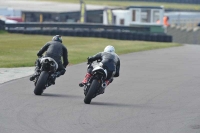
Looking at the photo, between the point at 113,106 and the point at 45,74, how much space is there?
1926 mm

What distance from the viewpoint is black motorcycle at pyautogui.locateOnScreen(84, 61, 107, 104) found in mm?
11875

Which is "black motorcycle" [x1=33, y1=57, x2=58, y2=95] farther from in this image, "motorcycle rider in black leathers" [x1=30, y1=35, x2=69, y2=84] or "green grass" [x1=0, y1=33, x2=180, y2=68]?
"green grass" [x1=0, y1=33, x2=180, y2=68]

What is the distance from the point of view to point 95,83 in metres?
11.9

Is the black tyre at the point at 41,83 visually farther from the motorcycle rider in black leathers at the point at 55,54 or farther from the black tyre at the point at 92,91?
the black tyre at the point at 92,91

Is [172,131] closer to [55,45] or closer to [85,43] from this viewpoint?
[55,45]

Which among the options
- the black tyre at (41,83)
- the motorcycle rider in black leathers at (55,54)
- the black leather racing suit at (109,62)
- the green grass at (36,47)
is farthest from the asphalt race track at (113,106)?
the green grass at (36,47)

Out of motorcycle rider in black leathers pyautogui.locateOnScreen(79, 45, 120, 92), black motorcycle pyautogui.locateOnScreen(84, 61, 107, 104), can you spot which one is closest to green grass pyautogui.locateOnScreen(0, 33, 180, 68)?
motorcycle rider in black leathers pyautogui.locateOnScreen(79, 45, 120, 92)

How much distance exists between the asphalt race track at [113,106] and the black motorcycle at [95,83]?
191 mm

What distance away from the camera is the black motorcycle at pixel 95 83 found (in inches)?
468

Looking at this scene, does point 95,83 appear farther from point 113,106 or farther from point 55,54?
point 55,54

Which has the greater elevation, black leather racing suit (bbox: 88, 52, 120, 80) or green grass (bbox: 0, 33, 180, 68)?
black leather racing suit (bbox: 88, 52, 120, 80)

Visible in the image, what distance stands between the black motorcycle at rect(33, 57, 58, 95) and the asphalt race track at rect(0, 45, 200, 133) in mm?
197

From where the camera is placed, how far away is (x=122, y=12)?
49281 mm

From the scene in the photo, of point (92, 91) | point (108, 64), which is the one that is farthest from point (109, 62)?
point (92, 91)
